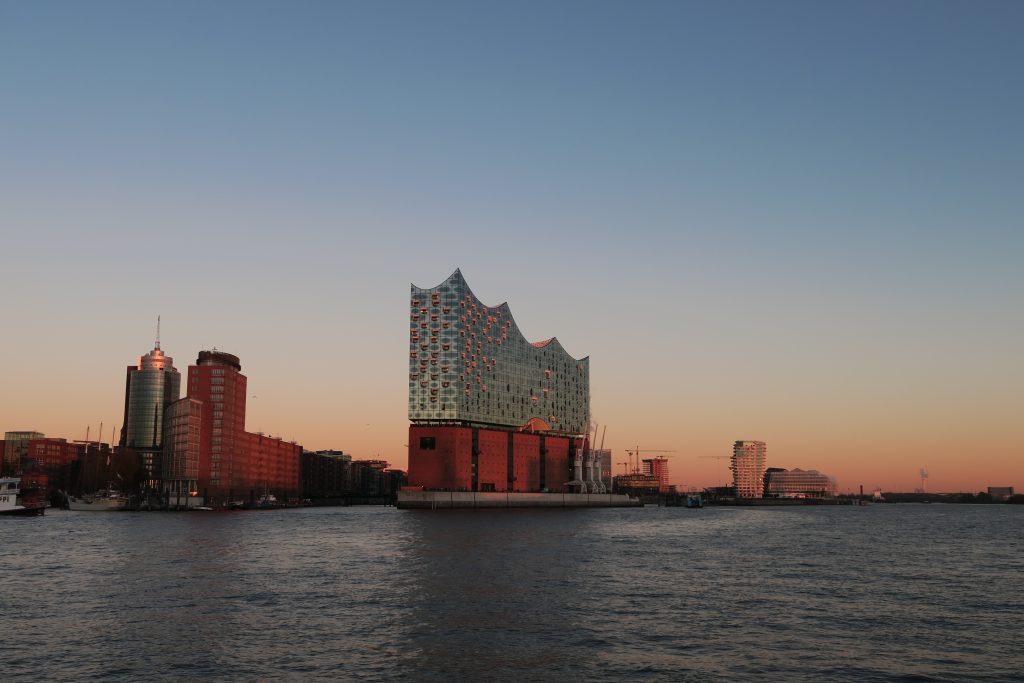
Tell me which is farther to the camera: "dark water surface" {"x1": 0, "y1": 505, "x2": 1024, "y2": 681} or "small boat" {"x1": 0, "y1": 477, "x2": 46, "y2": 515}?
"small boat" {"x1": 0, "y1": 477, "x2": 46, "y2": 515}

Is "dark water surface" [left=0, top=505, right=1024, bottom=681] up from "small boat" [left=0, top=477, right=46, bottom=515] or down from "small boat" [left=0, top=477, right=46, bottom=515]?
down

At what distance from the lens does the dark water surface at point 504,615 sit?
1305 inches

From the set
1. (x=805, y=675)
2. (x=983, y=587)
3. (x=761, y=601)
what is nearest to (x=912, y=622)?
(x=761, y=601)

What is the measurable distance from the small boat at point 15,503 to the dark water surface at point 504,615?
90.8 meters

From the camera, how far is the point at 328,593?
172ft

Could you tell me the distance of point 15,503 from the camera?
164 meters

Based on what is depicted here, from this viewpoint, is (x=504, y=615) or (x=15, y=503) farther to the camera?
(x=15, y=503)

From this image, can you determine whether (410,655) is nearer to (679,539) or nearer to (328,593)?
(328,593)

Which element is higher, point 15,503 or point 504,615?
point 15,503

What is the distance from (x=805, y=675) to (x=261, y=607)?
27.7 meters

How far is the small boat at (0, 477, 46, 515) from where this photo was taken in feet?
533

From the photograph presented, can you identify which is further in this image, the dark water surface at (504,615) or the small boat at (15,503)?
the small boat at (15,503)

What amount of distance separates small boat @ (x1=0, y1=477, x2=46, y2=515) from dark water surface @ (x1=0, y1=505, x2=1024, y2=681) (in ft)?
298

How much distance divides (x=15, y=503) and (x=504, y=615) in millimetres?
151003
